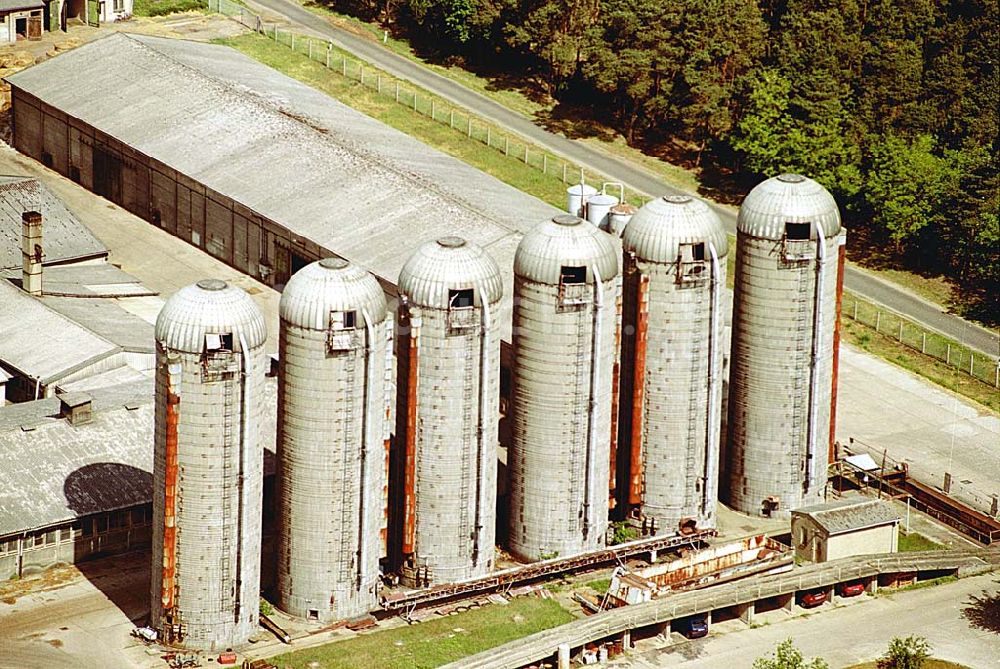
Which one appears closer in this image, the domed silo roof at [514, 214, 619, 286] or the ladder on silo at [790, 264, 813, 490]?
the domed silo roof at [514, 214, 619, 286]

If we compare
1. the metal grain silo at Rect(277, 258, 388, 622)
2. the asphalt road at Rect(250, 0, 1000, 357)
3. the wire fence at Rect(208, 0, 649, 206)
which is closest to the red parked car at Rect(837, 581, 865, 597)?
the metal grain silo at Rect(277, 258, 388, 622)

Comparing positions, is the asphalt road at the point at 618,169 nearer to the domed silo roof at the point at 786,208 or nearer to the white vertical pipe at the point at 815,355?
the white vertical pipe at the point at 815,355

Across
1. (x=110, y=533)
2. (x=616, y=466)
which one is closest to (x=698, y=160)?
(x=616, y=466)

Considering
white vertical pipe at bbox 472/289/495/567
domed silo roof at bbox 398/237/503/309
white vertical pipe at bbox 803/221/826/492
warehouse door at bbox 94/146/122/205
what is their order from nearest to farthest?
domed silo roof at bbox 398/237/503/309 < white vertical pipe at bbox 472/289/495/567 < white vertical pipe at bbox 803/221/826/492 < warehouse door at bbox 94/146/122/205

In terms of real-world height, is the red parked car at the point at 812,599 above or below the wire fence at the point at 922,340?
below

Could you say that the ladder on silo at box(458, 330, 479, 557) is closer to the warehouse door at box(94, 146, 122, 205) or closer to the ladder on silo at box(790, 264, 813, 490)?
the ladder on silo at box(790, 264, 813, 490)

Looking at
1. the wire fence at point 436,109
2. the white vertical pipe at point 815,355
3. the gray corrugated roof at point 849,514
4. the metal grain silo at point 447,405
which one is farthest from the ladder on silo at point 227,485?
the wire fence at point 436,109

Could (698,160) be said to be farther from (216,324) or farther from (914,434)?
(216,324)
